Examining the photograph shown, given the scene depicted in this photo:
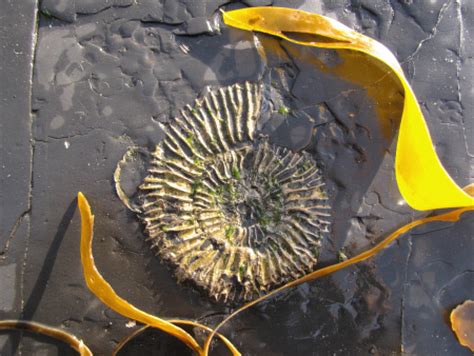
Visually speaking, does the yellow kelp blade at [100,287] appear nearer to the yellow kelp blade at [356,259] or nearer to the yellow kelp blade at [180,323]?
the yellow kelp blade at [180,323]

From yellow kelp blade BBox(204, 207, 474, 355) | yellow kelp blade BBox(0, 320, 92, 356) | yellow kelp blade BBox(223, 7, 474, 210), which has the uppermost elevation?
yellow kelp blade BBox(223, 7, 474, 210)

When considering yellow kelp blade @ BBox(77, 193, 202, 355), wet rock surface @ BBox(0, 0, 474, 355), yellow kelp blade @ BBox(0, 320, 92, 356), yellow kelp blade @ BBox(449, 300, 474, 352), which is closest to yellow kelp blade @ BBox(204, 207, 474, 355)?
wet rock surface @ BBox(0, 0, 474, 355)

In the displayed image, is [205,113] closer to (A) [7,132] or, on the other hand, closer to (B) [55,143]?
(B) [55,143]

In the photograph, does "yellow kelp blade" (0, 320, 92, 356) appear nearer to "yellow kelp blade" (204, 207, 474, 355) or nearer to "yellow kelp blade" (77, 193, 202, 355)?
"yellow kelp blade" (77, 193, 202, 355)

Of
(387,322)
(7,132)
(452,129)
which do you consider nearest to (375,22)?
(452,129)

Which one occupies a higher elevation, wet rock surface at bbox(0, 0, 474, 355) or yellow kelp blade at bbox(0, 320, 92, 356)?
wet rock surface at bbox(0, 0, 474, 355)

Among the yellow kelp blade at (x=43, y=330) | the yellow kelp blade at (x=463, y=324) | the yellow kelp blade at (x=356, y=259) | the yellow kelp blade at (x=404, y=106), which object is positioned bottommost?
the yellow kelp blade at (x=43, y=330)

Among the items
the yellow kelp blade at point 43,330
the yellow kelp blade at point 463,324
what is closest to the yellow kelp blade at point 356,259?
the yellow kelp blade at point 463,324

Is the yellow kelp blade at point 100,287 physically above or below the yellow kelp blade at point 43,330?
above
